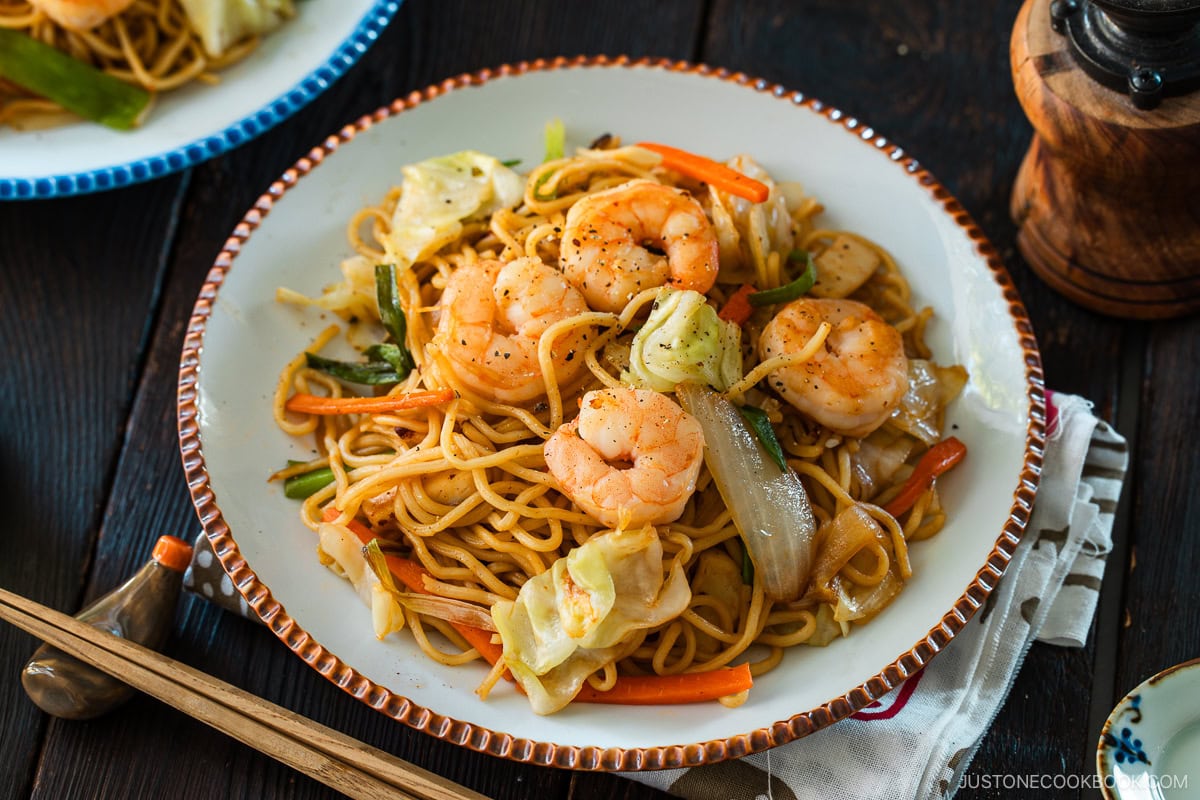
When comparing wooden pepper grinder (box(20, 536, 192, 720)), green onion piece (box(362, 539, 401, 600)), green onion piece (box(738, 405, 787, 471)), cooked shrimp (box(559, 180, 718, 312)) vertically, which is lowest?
wooden pepper grinder (box(20, 536, 192, 720))

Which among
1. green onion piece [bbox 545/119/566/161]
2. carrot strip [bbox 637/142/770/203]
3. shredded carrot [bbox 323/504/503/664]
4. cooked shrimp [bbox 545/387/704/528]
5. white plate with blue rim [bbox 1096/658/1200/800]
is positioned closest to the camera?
cooked shrimp [bbox 545/387/704/528]

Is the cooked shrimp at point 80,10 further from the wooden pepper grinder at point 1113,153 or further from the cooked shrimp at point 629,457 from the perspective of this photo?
the wooden pepper grinder at point 1113,153

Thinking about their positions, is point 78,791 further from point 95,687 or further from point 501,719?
point 501,719

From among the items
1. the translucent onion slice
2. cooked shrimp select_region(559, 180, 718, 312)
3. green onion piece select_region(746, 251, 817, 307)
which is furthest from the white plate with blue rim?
cooked shrimp select_region(559, 180, 718, 312)

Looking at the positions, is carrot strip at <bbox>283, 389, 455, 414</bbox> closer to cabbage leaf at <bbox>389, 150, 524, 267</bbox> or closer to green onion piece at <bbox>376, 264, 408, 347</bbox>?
green onion piece at <bbox>376, 264, 408, 347</bbox>

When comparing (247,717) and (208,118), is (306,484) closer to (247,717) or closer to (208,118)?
(247,717)

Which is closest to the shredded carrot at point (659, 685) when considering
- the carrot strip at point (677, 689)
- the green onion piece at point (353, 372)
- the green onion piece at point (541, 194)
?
the carrot strip at point (677, 689)
